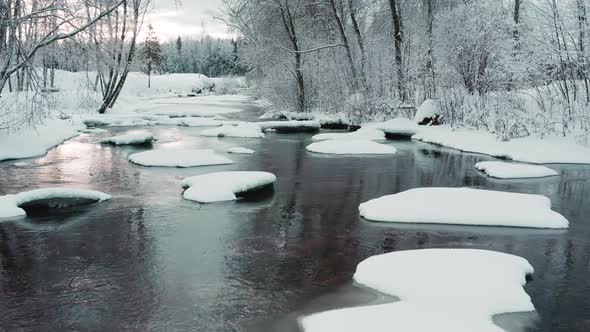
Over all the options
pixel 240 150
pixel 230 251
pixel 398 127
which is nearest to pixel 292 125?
pixel 398 127

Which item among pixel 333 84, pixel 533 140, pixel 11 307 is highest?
pixel 333 84

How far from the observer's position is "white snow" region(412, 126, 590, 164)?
13.5 m

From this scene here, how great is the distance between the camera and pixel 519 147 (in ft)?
47.6

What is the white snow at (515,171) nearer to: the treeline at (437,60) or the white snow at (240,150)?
the treeline at (437,60)

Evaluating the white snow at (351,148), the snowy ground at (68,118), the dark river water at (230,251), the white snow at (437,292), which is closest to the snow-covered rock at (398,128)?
the white snow at (351,148)

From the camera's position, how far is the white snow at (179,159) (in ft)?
41.4

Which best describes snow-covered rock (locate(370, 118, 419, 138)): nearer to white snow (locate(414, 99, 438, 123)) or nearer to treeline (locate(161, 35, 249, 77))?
white snow (locate(414, 99, 438, 123))

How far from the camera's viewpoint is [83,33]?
462 inches

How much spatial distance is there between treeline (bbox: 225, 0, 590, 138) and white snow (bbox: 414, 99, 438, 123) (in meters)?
0.32

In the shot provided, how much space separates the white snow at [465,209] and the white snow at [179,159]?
5340 millimetres

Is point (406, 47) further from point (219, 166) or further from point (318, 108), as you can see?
point (219, 166)

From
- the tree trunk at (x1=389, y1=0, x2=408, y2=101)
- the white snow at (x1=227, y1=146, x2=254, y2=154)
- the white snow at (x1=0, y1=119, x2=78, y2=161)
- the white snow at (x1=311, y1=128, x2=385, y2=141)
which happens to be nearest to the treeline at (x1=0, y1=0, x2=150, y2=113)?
the white snow at (x1=0, y1=119, x2=78, y2=161)

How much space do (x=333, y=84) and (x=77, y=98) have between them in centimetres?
1429

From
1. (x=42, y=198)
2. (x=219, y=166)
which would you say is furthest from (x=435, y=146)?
(x=42, y=198)
